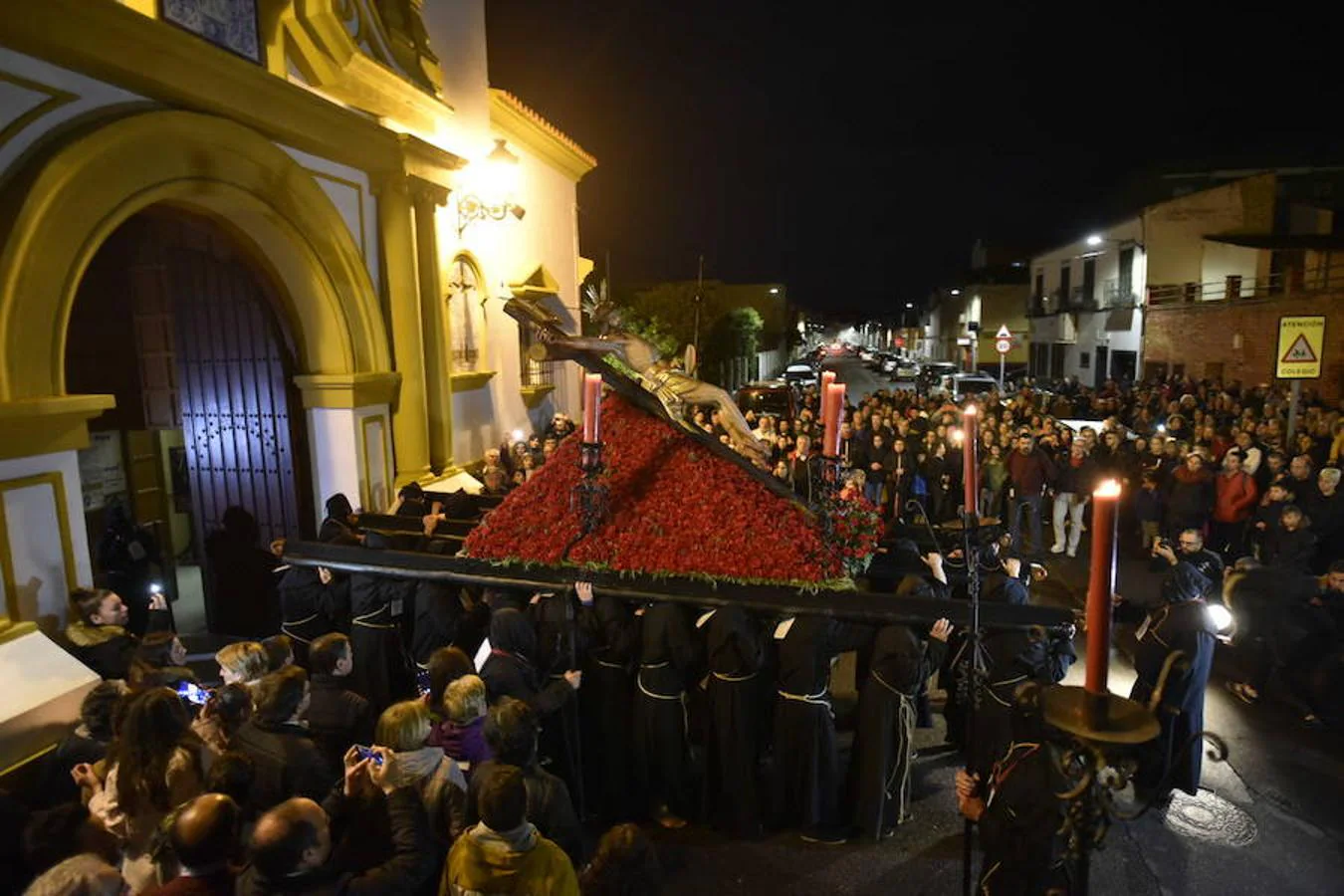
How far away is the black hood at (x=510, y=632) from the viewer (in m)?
4.73

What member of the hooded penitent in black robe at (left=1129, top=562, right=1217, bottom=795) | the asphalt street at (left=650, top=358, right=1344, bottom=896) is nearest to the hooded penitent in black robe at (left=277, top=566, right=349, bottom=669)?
the asphalt street at (left=650, top=358, right=1344, bottom=896)

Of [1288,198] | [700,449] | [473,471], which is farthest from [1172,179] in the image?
[700,449]

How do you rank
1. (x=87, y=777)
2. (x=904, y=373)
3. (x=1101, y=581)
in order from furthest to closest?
(x=904, y=373) → (x=87, y=777) → (x=1101, y=581)

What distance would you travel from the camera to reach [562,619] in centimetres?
514

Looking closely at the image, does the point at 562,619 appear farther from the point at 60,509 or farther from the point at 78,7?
the point at 78,7

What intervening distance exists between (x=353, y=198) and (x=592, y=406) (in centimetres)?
613

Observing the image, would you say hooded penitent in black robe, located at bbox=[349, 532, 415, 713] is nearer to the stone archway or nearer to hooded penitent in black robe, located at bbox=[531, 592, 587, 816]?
hooded penitent in black robe, located at bbox=[531, 592, 587, 816]

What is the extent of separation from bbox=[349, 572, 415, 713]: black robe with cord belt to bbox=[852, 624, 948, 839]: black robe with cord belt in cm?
317

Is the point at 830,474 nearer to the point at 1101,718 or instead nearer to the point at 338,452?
the point at 1101,718

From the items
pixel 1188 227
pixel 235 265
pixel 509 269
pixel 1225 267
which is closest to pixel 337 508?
pixel 235 265

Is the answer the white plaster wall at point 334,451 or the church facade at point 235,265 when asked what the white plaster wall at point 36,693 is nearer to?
the church facade at point 235,265

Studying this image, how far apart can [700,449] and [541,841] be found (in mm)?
3210

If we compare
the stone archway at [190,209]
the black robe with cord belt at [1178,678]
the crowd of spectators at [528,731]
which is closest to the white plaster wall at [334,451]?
the stone archway at [190,209]

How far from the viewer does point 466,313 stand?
39.3 feet
